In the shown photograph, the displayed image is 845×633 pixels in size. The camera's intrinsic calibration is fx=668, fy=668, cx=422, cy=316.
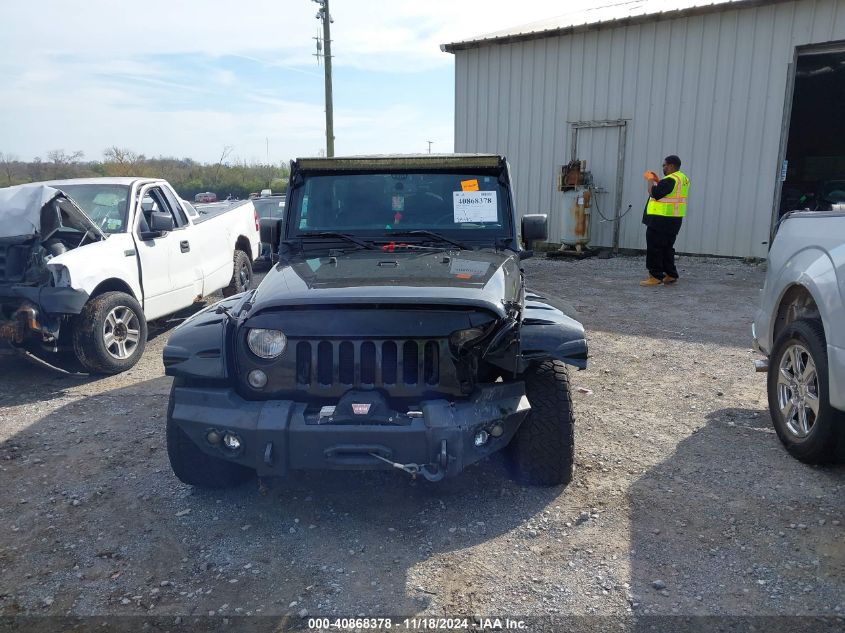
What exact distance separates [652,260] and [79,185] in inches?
298

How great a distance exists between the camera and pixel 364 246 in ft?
13.7

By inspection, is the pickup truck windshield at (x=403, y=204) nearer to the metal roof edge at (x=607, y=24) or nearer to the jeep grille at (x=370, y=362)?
the jeep grille at (x=370, y=362)

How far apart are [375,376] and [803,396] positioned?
8.26 feet

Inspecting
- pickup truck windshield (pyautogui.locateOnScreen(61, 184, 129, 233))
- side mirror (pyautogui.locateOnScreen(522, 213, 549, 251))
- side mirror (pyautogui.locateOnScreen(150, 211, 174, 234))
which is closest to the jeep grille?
side mirror (pyautogui.locateOnScreen(522, 213, 549, 251))

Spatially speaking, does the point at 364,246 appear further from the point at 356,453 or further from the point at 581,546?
the point at 581,546

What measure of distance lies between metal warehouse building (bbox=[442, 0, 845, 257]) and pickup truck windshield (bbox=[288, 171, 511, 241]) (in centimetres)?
884

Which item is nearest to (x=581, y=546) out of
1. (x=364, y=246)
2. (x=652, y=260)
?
(x=364, y=246)

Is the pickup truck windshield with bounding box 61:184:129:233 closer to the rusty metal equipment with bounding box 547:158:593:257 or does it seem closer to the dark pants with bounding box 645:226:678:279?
the dark pants with bounding box 645:226:678:279

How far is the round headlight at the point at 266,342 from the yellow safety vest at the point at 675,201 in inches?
296

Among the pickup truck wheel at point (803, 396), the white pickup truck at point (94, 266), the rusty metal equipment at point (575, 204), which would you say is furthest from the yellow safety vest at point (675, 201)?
the white pickup truck at point (94, 266)

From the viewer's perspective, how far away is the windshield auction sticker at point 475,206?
4.35 m

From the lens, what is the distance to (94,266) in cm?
576

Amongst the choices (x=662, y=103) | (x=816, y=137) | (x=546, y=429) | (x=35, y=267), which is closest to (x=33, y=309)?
(x=35, y=267)

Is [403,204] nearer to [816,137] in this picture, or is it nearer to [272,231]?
[272,231]
